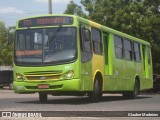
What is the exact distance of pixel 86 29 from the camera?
16.8 m

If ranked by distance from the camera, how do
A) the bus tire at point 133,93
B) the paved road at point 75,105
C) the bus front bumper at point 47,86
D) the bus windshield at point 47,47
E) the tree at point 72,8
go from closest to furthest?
the paved road at point 75,105 → the bus front bumper at point 47,86 → the bus windshield at point 47,47 → the bus tire at point 133,93 → the tree at point 72,8

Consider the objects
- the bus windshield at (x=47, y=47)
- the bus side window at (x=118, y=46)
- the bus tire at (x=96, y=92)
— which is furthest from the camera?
the bus side window at (x=118, y=46)

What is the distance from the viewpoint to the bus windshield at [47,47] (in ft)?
51.9

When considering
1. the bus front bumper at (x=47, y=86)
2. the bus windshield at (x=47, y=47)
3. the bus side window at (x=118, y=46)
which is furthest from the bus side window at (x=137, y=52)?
the bus front bumper at (x=47, y=86)

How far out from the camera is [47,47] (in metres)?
16.0

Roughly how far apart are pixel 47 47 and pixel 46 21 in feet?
3.43

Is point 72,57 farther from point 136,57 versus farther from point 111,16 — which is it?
point 111,16

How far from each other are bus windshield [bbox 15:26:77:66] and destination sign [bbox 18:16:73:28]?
226 mm

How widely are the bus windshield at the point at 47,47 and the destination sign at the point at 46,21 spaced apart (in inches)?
8.9

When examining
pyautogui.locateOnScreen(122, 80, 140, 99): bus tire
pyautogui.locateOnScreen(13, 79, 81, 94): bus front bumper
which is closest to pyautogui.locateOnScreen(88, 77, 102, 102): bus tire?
pyautogui.locateOnScreen(13, 79, 81, 94): bus front bumper

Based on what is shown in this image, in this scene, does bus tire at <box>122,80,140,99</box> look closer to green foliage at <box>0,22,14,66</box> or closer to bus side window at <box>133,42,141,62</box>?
bus side window at <box>133,42,141,62</box>

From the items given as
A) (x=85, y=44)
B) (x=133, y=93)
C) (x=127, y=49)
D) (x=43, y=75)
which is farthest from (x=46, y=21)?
(x=133, y=93)

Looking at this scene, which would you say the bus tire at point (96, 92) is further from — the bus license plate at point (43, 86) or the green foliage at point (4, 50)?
the green foliage at point (4, 50)

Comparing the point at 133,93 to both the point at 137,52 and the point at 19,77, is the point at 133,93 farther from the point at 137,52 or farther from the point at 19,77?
the point at 19,77
